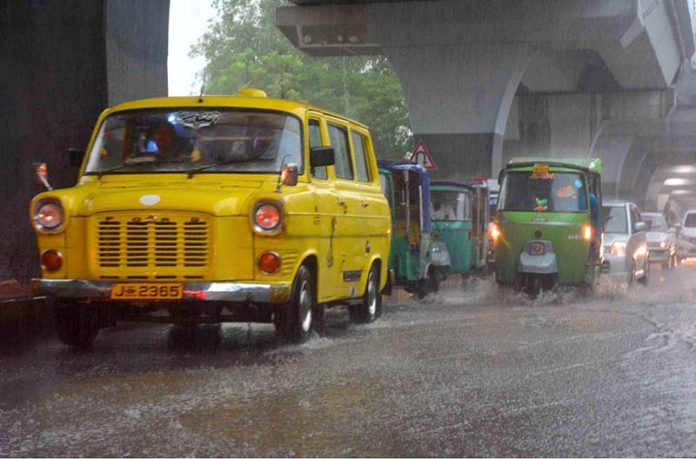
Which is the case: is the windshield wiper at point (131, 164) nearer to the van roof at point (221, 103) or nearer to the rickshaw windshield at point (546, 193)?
the van roof at point (221, 103)

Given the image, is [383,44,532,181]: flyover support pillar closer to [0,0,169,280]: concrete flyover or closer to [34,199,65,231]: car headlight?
[0,0,169,280]: concrete flyover

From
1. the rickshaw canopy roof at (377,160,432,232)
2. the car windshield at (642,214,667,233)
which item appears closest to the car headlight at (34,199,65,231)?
the rickshaw canopy roof at (377,160,432,232)

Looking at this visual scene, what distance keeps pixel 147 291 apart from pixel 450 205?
14846 millimetres

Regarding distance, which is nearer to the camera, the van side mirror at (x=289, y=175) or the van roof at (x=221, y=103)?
the van side mirror at (x=289, y=175)

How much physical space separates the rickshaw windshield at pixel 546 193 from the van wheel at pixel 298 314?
372 inches

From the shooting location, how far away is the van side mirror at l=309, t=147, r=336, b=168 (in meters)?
11.6

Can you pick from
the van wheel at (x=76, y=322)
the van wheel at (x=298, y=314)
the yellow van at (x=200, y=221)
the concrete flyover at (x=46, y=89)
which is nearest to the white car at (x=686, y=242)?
the concrete flyover at (x=46, y=89)

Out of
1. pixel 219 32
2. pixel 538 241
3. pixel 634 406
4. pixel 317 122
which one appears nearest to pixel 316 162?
pixel 317 122

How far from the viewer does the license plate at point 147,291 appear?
34.1 feet

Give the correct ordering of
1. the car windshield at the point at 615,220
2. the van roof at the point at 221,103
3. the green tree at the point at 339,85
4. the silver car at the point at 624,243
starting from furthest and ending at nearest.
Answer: the green tree at the point at 339,85, the car windshield at the point at 615,220, the silver car at the point at 624,243, the van roof at the point at 221,103

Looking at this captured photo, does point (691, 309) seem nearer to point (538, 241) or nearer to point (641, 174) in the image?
point (538, 241)

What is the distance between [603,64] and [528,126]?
5.12 meters

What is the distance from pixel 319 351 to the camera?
35.7 ft

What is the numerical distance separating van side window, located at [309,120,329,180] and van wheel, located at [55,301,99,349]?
7.49 ft
